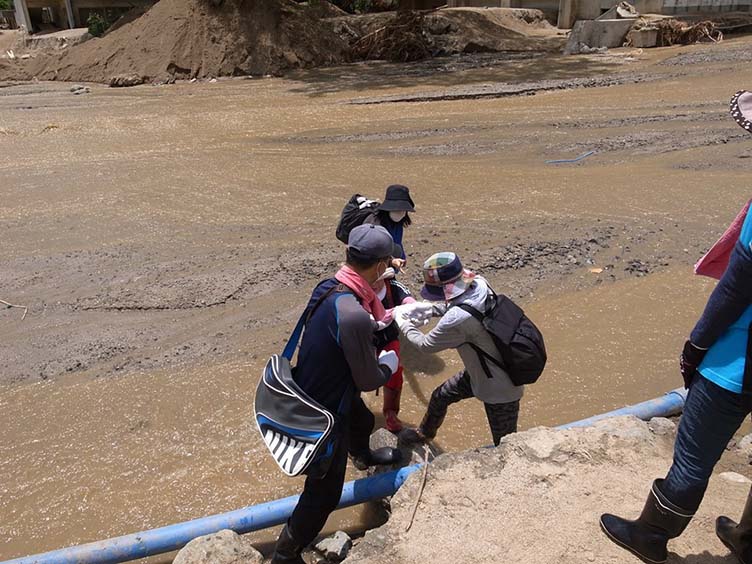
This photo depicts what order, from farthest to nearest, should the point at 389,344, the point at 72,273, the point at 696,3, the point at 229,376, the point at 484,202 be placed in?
1. the point at 696,3
2. the point at 484,202
3. the point at 72,273
4. the point at 229,376
5. the point at 389,344

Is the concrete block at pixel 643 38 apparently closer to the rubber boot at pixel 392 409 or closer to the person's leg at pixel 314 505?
the rubber boot at pixel 392 409

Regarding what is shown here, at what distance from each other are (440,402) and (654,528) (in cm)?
144

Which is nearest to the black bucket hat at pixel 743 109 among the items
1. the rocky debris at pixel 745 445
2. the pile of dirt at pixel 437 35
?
the rocky debris at pixel 745 445

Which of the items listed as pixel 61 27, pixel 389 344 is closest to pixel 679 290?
pixel 389 344

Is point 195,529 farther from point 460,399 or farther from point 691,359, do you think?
point 691,359

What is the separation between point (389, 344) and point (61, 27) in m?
39.3

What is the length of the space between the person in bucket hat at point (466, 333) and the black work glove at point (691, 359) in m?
0.94

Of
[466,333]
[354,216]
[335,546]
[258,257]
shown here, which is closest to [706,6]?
[258,257]

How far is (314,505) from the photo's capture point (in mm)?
2826

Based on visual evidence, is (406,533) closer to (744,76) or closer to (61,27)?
(744,76)

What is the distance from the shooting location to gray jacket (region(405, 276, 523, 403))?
2.97 meters

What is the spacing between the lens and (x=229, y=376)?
4859mm

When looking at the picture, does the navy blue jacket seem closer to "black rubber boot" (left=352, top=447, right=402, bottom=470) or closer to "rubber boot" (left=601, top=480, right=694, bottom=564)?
"black rubber boot" (left=352, top=447, right=402, bottom=470)

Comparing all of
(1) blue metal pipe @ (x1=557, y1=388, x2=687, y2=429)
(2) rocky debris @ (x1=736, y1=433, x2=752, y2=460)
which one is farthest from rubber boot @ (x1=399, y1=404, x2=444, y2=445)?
(2) rocky debris @ (x1=736, y1=433, x2=752, y2=460)
